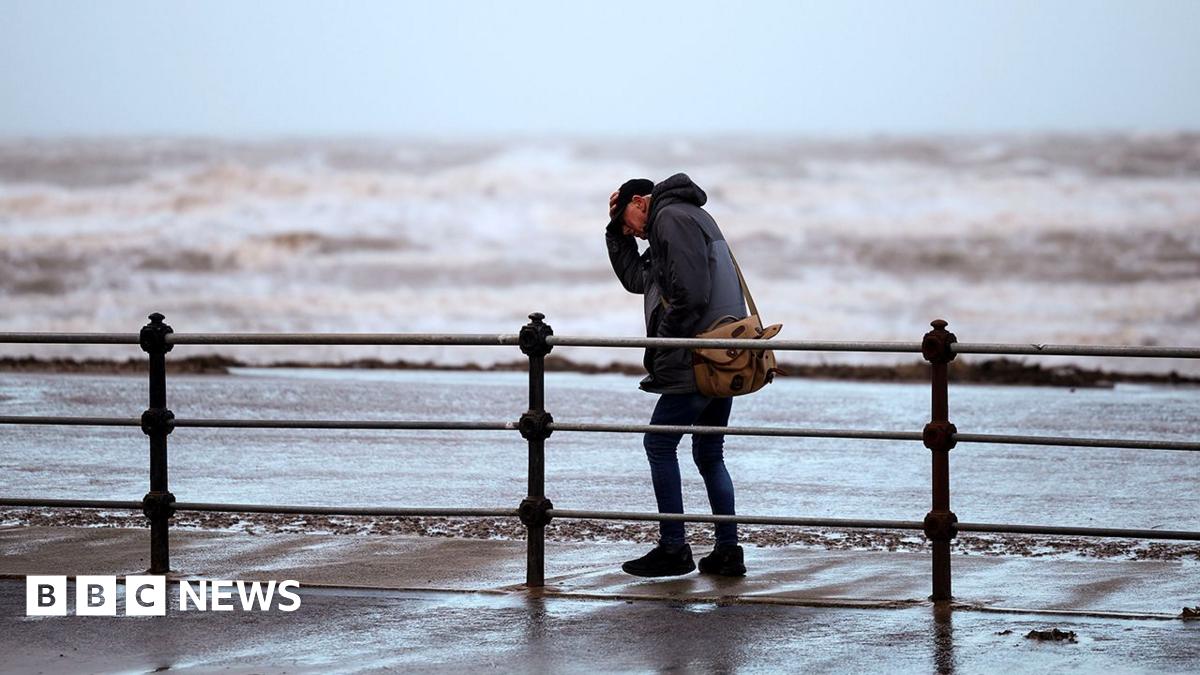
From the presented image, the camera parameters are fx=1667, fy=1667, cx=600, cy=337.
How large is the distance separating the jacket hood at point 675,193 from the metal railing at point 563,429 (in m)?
0.66

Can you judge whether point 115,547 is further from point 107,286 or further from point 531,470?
point 107,286

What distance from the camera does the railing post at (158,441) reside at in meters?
7.35

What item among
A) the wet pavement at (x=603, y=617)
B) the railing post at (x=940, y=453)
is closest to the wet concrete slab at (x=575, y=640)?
the wet pavement at (x=603, y=617)

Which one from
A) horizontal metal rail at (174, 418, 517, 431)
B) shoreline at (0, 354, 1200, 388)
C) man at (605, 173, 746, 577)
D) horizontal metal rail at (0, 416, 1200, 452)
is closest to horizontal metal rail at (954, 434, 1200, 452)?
horizontal metal rail at (0, 416, 1200, 452)

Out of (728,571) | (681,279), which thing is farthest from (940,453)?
(681,279)

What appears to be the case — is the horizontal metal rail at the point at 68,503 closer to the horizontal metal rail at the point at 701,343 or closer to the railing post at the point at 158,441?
the railing post at the point at 158,441

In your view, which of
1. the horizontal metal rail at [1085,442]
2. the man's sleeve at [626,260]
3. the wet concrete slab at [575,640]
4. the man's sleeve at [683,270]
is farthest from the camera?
the man's sleeve at [626,260]

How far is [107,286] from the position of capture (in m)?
41.1

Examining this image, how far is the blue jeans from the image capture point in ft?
24.5

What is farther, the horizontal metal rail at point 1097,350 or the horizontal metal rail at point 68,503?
the horizontal metal rail at point 68,503

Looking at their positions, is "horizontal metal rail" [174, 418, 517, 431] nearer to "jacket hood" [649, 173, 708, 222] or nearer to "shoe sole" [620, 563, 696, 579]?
"shoe sole" [620, 563, 696, 579]

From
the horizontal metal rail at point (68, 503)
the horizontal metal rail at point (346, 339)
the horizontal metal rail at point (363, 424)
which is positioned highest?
the horizontal metal rail at point (346, 339)

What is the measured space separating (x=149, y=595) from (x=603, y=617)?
76.5 inches

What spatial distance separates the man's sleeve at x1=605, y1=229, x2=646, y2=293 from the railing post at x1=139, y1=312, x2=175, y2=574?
2.04 m
